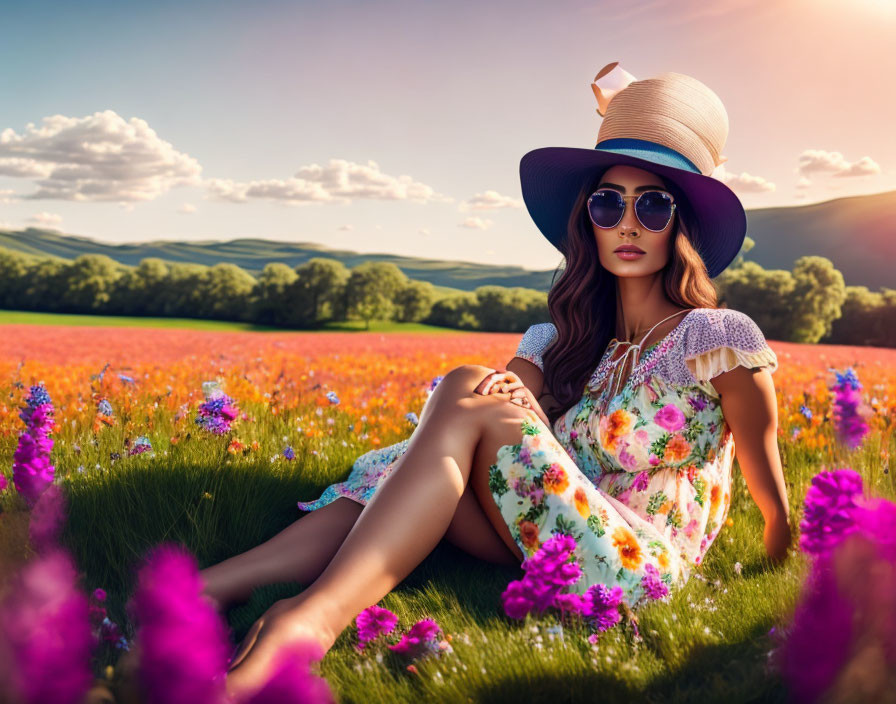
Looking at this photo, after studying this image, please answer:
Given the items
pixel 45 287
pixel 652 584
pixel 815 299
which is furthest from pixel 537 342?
pixel 45 287

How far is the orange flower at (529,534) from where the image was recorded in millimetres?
2736

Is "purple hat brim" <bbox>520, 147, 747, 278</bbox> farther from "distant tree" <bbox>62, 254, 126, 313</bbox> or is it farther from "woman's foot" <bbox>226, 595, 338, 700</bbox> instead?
"distant tree" <bbox>62, 254, 126, 313</bbox>

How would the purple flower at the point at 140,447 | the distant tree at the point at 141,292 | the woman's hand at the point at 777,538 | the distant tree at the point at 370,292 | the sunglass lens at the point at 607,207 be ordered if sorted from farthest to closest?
the distant tree at the point at 141,292
the distant tree at the point at 370,292
the purple flower at the point at 140,447
the sunglass lens at the point at 607,207
the woman's hand at the point at 777,538

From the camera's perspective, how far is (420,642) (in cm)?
232

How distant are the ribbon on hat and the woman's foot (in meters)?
2.76

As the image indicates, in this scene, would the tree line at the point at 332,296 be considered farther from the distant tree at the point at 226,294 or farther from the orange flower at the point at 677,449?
the orange flower at the point at 677,449

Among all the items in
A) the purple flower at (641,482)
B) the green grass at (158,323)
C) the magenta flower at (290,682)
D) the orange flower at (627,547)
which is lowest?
the green grass at (158,323)

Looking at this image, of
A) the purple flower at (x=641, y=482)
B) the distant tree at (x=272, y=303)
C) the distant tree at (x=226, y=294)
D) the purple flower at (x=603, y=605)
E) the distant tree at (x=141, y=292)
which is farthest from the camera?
the distant tree at (x=141, y=292)

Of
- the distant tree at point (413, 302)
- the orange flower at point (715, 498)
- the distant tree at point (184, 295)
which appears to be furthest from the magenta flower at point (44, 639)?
the distant tree at point (413, 302)

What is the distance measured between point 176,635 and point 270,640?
132 cm

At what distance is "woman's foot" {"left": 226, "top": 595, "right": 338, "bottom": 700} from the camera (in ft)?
6.26

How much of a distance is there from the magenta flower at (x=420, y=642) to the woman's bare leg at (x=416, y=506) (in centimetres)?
18

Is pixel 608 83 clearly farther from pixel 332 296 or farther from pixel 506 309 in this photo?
pixel 332 296

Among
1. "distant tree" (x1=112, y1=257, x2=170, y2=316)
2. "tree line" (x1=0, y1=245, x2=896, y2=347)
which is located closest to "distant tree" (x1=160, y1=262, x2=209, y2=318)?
"tree line" (x1=0, y1=245, x2=896, y2=347)
